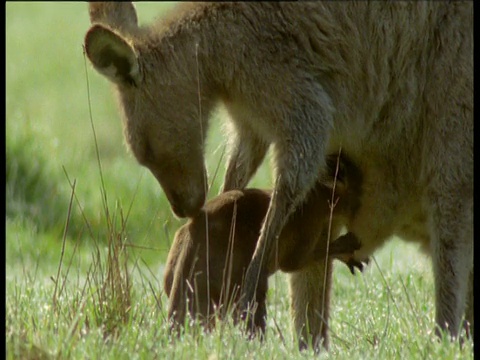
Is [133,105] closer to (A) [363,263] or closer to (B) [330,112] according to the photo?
(B) [330,112]

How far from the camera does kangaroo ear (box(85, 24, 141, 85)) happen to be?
4957mm

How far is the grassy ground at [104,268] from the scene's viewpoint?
452 centimetres

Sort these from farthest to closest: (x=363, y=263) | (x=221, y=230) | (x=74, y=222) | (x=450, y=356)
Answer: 1. (x=74, y=222)
2. (x=363, y=263)
3. (x=221, y=230)
4. (x=450, y=356)

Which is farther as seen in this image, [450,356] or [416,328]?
[416,328]

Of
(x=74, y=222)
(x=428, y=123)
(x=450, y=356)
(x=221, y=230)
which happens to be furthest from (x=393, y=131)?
(x=74, y=222)

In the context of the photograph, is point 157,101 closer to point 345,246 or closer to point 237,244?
point 237,244

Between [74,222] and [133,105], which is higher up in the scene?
[133,105]

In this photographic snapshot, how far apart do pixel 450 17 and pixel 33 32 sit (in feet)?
43.5

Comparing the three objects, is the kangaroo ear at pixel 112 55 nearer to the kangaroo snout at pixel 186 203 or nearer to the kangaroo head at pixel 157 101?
the kangaroo head at pixel 157 101

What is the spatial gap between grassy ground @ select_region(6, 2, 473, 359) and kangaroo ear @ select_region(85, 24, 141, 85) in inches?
10.2

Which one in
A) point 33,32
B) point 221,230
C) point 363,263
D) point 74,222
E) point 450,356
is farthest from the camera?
point 33,32

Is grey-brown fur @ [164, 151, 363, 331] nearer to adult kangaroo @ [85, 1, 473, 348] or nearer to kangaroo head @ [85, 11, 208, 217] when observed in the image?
adult kangaroo @ [85, 1, 473, 348]
